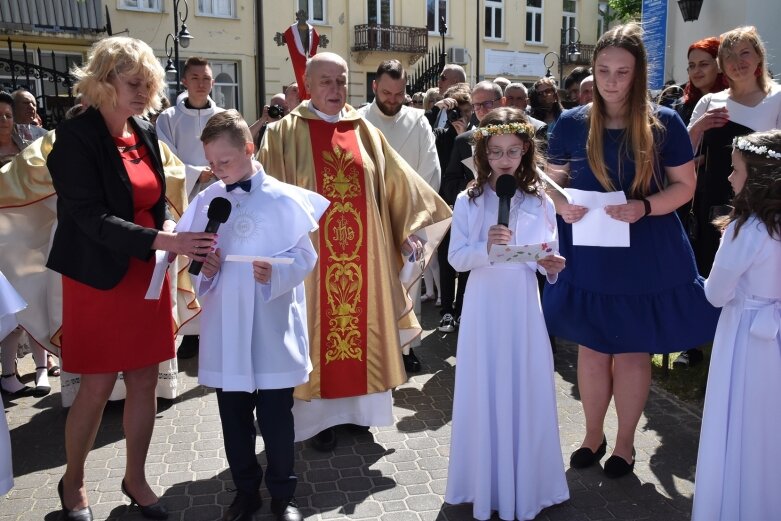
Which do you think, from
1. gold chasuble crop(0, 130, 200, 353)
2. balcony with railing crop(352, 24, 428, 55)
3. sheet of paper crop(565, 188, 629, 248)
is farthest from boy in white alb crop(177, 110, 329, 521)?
balcony with railing crop(352, 24, 428, 55)

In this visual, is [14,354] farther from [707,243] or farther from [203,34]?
[203,34]

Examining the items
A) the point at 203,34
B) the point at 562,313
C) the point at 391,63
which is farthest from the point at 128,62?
the point at 203,34

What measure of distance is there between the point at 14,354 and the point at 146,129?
8.75 ft

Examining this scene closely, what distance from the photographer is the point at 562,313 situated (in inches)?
150

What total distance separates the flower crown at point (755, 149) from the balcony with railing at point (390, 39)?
24057mm

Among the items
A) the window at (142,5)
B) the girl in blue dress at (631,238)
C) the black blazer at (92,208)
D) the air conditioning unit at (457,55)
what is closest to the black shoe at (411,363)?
the girl in blue dress at (631,238)

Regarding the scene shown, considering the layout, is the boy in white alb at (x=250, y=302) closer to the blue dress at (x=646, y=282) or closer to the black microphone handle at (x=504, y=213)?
the black microphone handle at (x=504, y=213)

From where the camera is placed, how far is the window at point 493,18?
3005cm

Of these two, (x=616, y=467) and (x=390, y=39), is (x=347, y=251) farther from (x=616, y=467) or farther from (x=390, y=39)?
(x=390, y=39)

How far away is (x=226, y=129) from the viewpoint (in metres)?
3.13

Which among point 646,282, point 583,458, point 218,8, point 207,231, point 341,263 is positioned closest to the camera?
point 207,231

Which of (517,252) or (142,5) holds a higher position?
(142,5)

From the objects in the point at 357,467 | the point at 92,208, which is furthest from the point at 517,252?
the point at 92,208

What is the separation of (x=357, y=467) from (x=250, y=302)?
1315 millimetres
